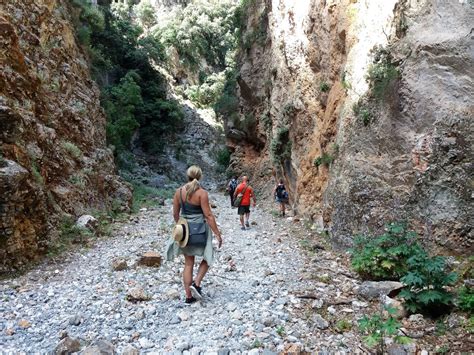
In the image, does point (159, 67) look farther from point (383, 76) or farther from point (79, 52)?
point (383, 76)

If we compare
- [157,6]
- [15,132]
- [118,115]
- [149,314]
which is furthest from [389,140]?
[157,6]

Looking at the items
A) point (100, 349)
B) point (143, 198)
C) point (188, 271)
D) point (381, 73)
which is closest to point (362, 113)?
point (381, 73)

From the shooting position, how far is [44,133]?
952 centimetres

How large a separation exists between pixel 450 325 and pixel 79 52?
15570mm

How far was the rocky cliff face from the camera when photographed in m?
5.53

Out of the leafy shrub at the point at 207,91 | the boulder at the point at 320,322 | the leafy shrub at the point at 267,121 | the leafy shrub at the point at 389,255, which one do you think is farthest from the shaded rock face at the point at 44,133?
the leafy shrub at the point at 207,91

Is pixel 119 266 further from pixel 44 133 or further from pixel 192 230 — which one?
pixel 44 133

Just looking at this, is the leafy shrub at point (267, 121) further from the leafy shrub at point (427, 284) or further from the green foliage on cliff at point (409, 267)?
the leafy shrub at point (427, 284)

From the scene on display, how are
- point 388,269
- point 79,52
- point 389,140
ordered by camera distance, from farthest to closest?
point 79,52 → point 389,140 → point 388,269

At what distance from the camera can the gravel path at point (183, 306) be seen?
4004 mm

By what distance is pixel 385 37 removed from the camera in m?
7.43

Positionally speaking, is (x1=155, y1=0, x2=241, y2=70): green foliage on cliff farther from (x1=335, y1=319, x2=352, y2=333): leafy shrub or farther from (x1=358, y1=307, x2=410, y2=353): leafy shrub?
(x1=358, y1=307, x2=410, y2=353): leafy shrub

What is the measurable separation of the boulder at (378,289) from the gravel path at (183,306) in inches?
9.1

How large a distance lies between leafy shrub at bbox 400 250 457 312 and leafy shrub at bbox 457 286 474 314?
107 millimetres
